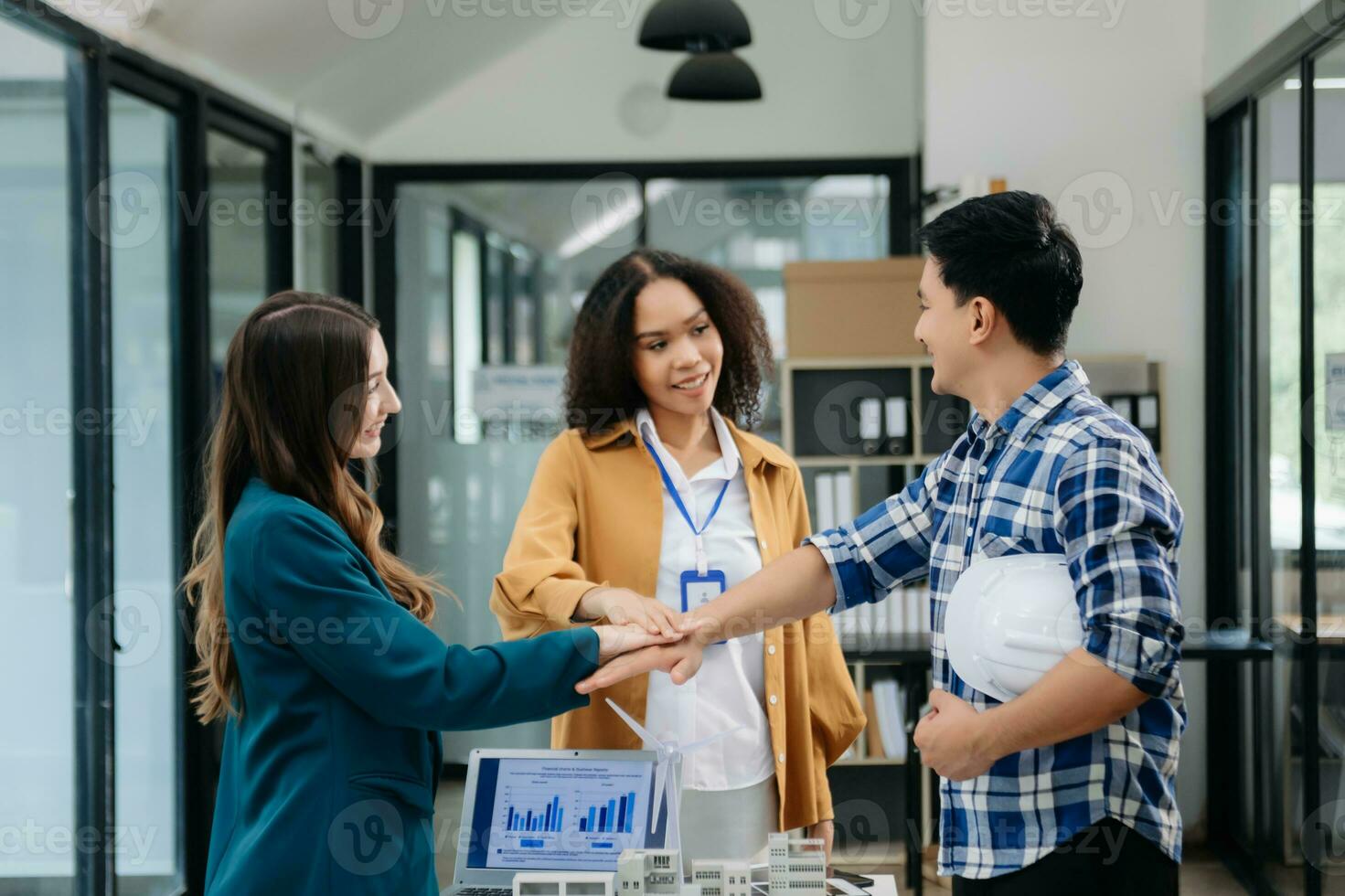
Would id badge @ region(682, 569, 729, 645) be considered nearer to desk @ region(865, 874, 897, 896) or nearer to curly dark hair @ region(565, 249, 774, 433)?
curly dark hair @ region(565, 249, 774, 433)

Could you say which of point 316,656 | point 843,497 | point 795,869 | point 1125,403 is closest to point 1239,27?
point 1125,403

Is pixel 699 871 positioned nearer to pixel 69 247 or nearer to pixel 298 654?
pixel 298 654

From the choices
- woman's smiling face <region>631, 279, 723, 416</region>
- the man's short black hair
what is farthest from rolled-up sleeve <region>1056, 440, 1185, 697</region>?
woman's smiling face <region>631, 279, 723, 416</region>

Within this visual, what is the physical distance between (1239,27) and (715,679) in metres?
3.17

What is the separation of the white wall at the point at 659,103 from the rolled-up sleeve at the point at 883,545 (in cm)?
375

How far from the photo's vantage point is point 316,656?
5.12 ft

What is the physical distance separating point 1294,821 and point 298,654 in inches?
130

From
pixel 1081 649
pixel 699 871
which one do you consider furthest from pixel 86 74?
pixel 1081 649

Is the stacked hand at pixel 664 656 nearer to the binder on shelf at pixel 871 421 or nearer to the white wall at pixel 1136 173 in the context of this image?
the binder on shelf at pixel 871 421

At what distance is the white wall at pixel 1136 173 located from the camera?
454 centimetres

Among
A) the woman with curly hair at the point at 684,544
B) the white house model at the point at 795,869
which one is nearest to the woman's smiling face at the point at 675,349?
the woman with curly hair at the point at 684,544

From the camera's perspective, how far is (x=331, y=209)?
540cm

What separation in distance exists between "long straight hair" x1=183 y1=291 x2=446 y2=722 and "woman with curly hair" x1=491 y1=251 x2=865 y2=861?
54 cm

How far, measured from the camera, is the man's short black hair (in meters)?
1.56
